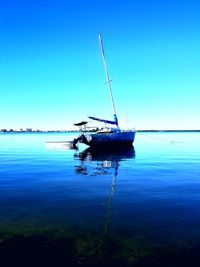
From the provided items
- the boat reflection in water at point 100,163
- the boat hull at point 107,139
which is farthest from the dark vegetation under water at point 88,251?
the boat hull at point 107,139

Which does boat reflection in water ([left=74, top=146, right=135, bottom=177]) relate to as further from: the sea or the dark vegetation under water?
the dark vegetation under water

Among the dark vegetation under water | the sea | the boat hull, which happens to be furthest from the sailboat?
the dark vegetation under water

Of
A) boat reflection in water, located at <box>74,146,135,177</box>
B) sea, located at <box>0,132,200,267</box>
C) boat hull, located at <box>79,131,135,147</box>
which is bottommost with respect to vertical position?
boat reflection in water, located at <box>74,146,135,177</box>

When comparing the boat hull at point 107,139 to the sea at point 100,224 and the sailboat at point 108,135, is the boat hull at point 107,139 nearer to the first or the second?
the sailboat at point 108,135

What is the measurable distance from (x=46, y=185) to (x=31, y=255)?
39.5 ft

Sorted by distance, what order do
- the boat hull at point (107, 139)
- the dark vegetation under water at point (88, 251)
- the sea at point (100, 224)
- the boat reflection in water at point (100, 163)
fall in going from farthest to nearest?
the boat hull at point (107, 139), the boat reflection in water at point (100, 163), the sea at point (100, 224), the dark vegetation under water at point (88, 251)

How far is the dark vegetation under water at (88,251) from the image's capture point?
25.8 ft

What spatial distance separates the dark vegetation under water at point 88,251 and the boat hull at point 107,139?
45605 mm

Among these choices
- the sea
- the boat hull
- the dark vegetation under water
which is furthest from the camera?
the boat hull

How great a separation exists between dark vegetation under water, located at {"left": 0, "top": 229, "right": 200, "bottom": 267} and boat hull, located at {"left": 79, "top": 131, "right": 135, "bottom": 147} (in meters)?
45.6

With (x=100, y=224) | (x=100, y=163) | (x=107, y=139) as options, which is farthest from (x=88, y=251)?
(x=107, y=139)

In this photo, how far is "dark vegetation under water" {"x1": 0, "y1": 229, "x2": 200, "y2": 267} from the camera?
7.88 m

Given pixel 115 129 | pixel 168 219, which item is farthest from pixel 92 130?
pixel 168 219

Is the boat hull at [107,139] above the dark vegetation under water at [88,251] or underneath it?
above
